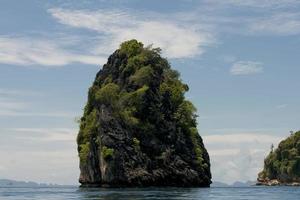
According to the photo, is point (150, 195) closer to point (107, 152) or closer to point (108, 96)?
point (107, 152)

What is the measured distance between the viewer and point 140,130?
12950 cm

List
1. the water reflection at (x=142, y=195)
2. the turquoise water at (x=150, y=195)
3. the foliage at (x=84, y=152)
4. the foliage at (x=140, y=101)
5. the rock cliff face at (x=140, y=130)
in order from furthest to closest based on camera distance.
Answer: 1. the foliage at (x=84, y=152)
2. the foliage at (x=140, y=101)
3. the rock cliff face at (x=140, y=130)
4. the turquoise water at (x=150, y=195)
5. the water reflection at (x=142, y=195)

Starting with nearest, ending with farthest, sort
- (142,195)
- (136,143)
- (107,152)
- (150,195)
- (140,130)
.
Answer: (150,195)
(142,195)
(107,152)
(136,143)
(140,130)

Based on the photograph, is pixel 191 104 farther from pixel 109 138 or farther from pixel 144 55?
pixel 109 138

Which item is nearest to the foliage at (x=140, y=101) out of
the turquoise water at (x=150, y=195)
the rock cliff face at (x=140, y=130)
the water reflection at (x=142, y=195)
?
the rock cliff face at (x=140, y=130)

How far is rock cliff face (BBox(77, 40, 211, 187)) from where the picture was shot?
12338 centimetres

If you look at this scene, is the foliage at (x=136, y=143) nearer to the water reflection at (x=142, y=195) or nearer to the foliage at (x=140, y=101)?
the foliage at (x=140, y=101)

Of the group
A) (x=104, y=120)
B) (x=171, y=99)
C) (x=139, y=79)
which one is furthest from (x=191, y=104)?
(x=104, y=120)

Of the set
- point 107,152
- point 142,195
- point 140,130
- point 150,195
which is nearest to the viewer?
point 150,195

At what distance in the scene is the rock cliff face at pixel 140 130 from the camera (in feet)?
405

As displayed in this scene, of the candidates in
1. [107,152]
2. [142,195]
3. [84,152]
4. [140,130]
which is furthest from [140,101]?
[142,195]

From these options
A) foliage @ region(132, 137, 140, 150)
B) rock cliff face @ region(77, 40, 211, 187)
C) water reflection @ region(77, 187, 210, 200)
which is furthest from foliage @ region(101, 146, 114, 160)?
water reflection @ region(77, 187, 210, 200)

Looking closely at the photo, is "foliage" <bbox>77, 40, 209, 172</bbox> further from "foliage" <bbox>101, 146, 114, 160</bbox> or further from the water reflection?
the water reflection

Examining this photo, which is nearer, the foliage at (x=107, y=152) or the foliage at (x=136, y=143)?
the foliage at (x=107, y=152)
